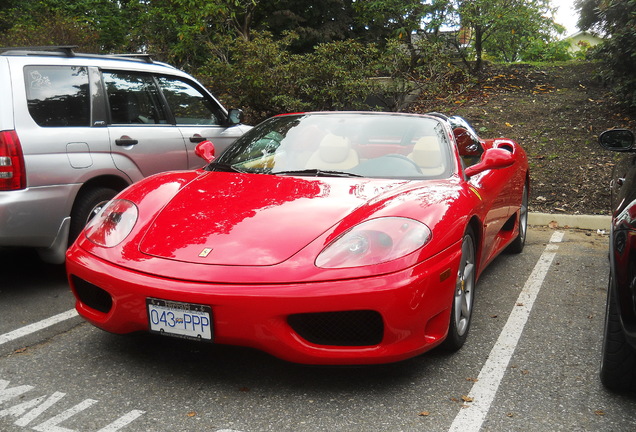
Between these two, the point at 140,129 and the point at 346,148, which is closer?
the point at 346,148

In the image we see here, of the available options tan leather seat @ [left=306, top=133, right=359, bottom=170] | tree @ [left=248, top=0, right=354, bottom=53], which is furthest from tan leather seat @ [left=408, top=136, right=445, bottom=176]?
tree @ [left=248, top=0, right=354, bottom=53]

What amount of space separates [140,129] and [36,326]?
1970 mm

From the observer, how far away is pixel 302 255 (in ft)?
9.44

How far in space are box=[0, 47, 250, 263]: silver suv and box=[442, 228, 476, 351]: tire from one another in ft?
8.77

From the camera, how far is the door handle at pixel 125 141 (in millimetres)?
4988

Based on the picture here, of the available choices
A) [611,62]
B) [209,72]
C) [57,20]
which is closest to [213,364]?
[611,62]

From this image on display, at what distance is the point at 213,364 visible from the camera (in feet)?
10.5

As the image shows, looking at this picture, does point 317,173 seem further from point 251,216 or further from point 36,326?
point 36,326

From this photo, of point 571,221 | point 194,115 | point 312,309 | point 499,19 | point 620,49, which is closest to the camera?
point 312,309

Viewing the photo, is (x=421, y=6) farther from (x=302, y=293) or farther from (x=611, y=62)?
(x=302, y=293)

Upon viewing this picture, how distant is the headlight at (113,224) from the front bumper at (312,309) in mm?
276

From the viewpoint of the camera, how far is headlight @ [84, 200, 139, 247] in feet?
10.6

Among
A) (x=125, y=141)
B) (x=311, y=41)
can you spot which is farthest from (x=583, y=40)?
(x=125, y=141)

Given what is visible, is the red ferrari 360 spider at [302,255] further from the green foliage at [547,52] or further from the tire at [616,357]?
the green foliage at [547,52]
